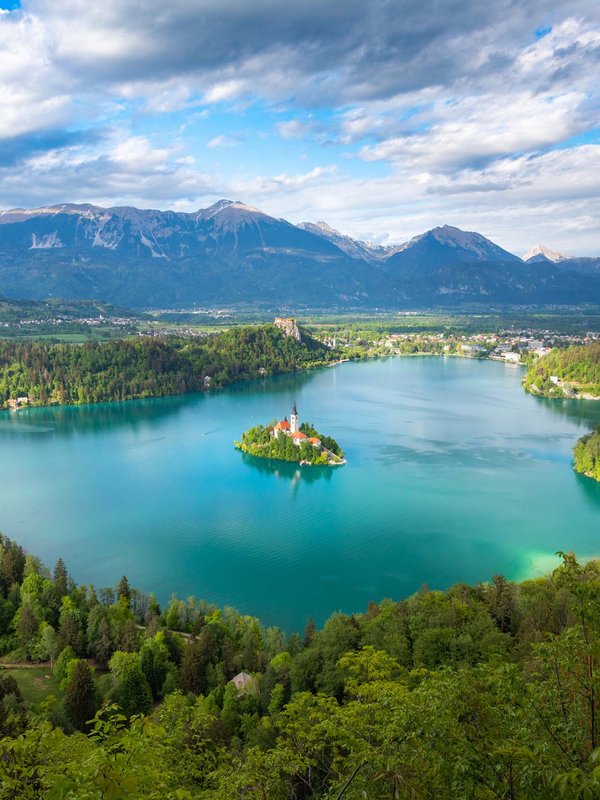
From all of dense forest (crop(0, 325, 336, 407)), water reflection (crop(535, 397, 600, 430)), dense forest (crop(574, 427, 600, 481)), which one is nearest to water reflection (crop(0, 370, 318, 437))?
dense forest (crop(0, 325, 336, 407))

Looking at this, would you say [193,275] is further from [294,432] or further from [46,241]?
[294,432]

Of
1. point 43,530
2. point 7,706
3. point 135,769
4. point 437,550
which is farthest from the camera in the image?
point 43,530

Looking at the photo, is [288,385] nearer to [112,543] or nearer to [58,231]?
[112,543]

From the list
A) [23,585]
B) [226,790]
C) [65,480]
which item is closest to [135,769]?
[226,790]

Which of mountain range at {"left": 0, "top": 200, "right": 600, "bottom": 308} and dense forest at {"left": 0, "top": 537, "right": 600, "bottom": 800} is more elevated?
mountain range at {"left": 0, "top": 200, "right": 600, "bottom": 308}

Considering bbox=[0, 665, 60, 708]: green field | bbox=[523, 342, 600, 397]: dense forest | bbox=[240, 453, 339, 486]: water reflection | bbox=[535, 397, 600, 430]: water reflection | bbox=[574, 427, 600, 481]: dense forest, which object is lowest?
bbox=[0, 665, 60, 708]: green field

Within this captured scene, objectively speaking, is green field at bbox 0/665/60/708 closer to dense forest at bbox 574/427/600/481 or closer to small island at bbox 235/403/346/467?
small island at bbox 235/403/346/467
